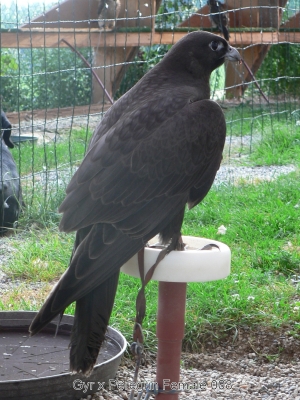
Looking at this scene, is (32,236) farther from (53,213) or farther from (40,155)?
(40,155)

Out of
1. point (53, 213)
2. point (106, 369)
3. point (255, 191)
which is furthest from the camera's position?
point (255, 191)

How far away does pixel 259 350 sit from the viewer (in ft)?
9.02

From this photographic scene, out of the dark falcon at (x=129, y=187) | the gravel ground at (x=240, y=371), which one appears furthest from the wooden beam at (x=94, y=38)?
the gravel ground at (x=240, y=371)

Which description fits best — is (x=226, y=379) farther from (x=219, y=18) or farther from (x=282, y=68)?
(x=282, y=68)

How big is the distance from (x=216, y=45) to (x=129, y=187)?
778 mm

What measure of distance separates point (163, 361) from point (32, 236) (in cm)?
223

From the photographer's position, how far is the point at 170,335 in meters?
1.92

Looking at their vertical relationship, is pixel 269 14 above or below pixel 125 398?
above

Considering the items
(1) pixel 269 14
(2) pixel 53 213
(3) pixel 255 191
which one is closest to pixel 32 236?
(2) pixel 53 213

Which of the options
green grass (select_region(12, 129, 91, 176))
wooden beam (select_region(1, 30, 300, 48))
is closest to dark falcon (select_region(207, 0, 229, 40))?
wooden beam (select_region(1, 30, 300, 48))

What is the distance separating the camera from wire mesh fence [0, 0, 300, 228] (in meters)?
4.72

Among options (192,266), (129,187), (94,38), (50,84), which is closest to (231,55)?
(129,187)

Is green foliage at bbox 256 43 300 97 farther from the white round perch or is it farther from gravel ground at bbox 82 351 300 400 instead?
the white round perch

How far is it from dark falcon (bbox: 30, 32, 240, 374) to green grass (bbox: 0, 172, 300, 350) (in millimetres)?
786
